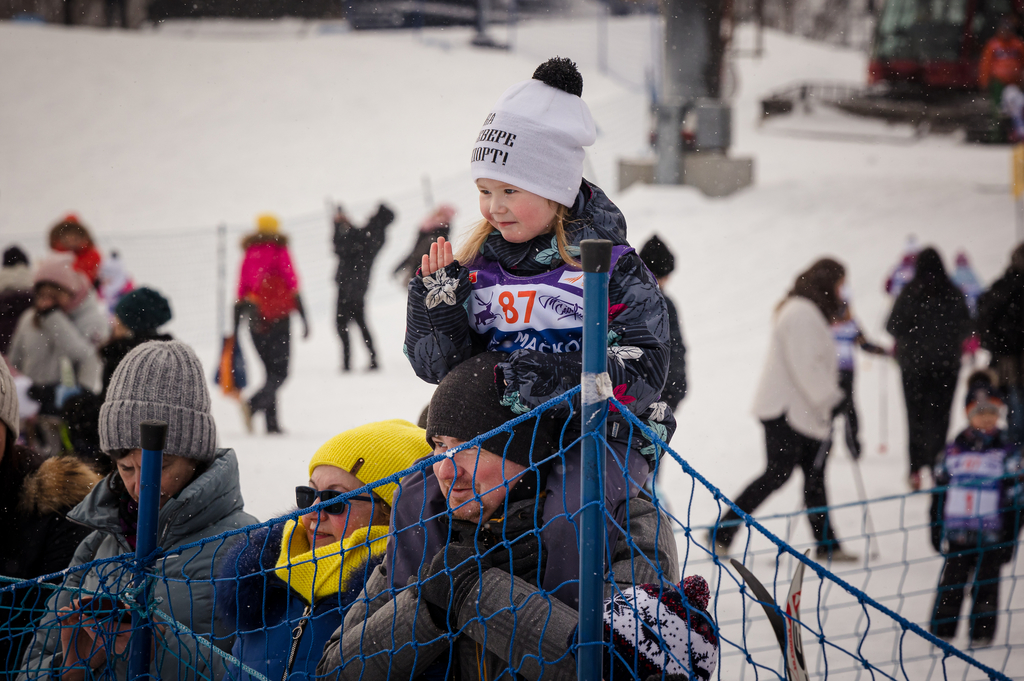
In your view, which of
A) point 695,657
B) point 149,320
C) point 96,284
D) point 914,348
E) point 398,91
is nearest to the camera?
point 695,657

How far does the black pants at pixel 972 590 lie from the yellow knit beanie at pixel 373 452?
297cm

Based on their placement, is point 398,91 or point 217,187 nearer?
point 217,187

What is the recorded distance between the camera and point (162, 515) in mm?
2234

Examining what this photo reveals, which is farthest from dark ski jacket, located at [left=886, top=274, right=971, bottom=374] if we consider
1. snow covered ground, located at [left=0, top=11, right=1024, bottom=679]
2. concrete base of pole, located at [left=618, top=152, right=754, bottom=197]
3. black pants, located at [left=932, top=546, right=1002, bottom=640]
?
concrete base of pole, located at [left=618, top=152, right=754, bottom=197]

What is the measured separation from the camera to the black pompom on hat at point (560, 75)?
2.08 meters

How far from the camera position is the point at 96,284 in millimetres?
7879

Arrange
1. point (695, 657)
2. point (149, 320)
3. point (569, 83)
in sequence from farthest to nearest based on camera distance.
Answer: point (149, 320), point (569, 83), point (695, 657)

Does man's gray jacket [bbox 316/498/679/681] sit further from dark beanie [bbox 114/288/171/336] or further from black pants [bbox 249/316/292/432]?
black pants [bbox 249/316/292/432]

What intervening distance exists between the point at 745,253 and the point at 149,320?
32.7ft

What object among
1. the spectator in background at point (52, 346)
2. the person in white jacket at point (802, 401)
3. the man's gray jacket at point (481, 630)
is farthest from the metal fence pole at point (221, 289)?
the man's gray jacket at point (481, 630)

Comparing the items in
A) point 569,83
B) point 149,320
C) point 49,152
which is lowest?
point 149,320

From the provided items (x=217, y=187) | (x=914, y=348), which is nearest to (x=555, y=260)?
(x=914, y=348)

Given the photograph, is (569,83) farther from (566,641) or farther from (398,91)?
(398,91)

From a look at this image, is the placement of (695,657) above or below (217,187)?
below
